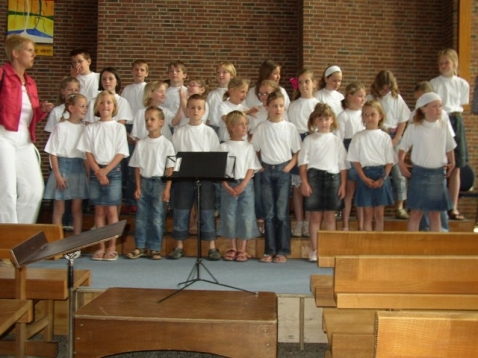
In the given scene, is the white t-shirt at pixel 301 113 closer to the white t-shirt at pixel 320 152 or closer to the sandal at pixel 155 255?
the white t-shirt at pixel 320 152

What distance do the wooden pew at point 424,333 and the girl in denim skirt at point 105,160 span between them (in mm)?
4189

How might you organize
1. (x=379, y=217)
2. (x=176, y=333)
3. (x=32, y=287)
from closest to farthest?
(x=176, y=333) → (x=32, y=287) → (x=379, y=217)

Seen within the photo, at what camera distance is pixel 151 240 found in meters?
6.07

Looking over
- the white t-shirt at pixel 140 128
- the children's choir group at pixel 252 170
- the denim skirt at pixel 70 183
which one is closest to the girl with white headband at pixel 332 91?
the children's choir group at pixel 252 170

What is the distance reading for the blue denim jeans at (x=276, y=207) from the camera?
602 cm

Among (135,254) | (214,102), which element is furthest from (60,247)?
(214,102)

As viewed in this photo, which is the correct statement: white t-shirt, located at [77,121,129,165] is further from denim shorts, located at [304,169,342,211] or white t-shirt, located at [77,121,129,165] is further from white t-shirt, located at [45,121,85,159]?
denim shorts, located at [304,169,342,211]

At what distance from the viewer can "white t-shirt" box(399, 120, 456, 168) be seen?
5.95 metres

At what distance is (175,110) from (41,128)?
4.11 m

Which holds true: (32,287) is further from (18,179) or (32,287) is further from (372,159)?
(372,159)

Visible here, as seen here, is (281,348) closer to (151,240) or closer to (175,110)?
(151,240)

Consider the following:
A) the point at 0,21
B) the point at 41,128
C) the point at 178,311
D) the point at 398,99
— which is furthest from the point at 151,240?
the point at 0,21

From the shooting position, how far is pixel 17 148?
5348mm

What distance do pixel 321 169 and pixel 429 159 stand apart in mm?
974
